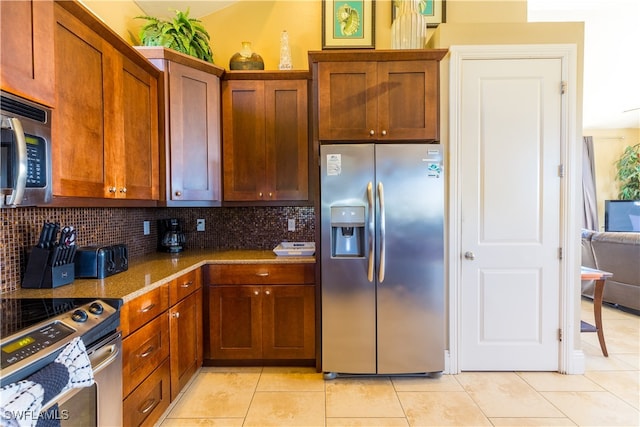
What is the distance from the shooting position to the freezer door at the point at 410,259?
2176 millimetres

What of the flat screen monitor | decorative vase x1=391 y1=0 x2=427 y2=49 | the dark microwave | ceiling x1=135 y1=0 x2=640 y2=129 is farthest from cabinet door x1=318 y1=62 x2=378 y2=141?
the flat screen monitor

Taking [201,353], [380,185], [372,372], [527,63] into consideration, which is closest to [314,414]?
[372,372]

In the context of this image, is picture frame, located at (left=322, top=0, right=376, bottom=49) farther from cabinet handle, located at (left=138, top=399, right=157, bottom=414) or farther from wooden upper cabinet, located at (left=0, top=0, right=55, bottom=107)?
cabinet handle, located at (left=138, top=399, right=157, bottom=414)

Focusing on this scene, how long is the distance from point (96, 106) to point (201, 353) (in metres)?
1.79

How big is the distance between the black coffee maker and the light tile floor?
3.42 ft

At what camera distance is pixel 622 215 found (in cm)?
605

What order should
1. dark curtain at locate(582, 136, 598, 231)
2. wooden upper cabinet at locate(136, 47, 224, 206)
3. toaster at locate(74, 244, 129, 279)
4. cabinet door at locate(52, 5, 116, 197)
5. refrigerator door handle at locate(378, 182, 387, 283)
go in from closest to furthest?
cabinet door at locate(52, 5, 116, 197)
toaster at locate(74, 244, 129, 279)
refrigerator door handle at locate(378, 182, 387, 283)
wooden upper cabinet at locate(136, 47, 224, 206)
dark curtain at locate(582, 136, 598, 231)

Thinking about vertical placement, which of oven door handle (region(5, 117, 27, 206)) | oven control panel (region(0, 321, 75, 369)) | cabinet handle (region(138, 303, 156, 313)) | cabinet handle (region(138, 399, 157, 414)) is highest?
oven door handle (region(5, 117, 27, 206))

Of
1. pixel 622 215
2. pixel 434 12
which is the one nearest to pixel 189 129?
pixel 434 12

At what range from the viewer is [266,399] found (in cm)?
206

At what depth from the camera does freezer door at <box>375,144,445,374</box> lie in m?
2.18

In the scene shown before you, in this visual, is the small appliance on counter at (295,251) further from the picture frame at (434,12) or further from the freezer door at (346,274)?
the picture frame at (434,12)

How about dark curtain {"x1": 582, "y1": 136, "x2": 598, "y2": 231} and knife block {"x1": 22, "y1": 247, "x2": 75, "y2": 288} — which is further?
dark curtain {"x1": 582, "y1": 136, "x2": 598, "y2": 231}

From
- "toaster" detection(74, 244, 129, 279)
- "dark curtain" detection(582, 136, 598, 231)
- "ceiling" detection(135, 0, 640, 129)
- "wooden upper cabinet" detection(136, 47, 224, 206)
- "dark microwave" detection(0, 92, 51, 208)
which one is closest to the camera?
"dark microwave" detection(0, 92, 51, 208)
